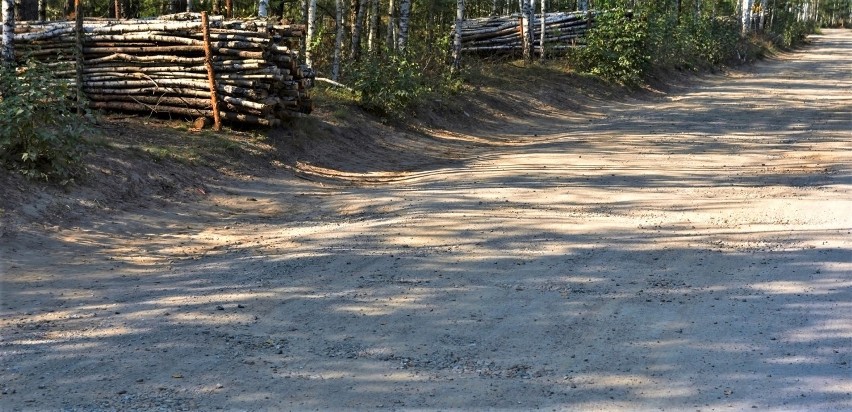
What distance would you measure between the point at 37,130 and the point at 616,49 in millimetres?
18510

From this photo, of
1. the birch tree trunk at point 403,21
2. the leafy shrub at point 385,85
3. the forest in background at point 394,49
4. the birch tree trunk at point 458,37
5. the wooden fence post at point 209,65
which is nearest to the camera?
the forest in background at point 394,49

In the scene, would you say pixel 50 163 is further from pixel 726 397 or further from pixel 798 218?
pixel 798 218

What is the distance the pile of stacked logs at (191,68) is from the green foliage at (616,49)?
42.5 feet

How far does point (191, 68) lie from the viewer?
507 inches

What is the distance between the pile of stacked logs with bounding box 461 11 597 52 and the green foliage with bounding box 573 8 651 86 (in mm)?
1163

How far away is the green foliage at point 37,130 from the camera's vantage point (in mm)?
8570

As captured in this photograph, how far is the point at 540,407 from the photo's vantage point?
4500mm

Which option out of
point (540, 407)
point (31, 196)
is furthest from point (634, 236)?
point (31, 196)

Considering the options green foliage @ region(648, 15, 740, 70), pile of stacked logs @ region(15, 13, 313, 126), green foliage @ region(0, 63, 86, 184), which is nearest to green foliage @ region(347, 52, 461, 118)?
pile of stacked logs @ region(15, 13, 313, 126)

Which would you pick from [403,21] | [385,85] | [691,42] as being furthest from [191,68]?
[691,42]

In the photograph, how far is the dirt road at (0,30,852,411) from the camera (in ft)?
15.6

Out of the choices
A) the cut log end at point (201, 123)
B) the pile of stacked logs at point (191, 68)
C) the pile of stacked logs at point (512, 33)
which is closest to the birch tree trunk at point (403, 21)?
the pile of stacked logs at point (191, 68)

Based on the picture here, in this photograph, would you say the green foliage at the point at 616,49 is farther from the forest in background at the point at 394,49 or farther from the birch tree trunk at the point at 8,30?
the birch tree trunk at the point at 8,30

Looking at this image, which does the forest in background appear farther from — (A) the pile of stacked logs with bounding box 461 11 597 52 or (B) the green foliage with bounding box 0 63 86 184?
(A) the pile of stacked logs with bounding box 461 11 597 52
